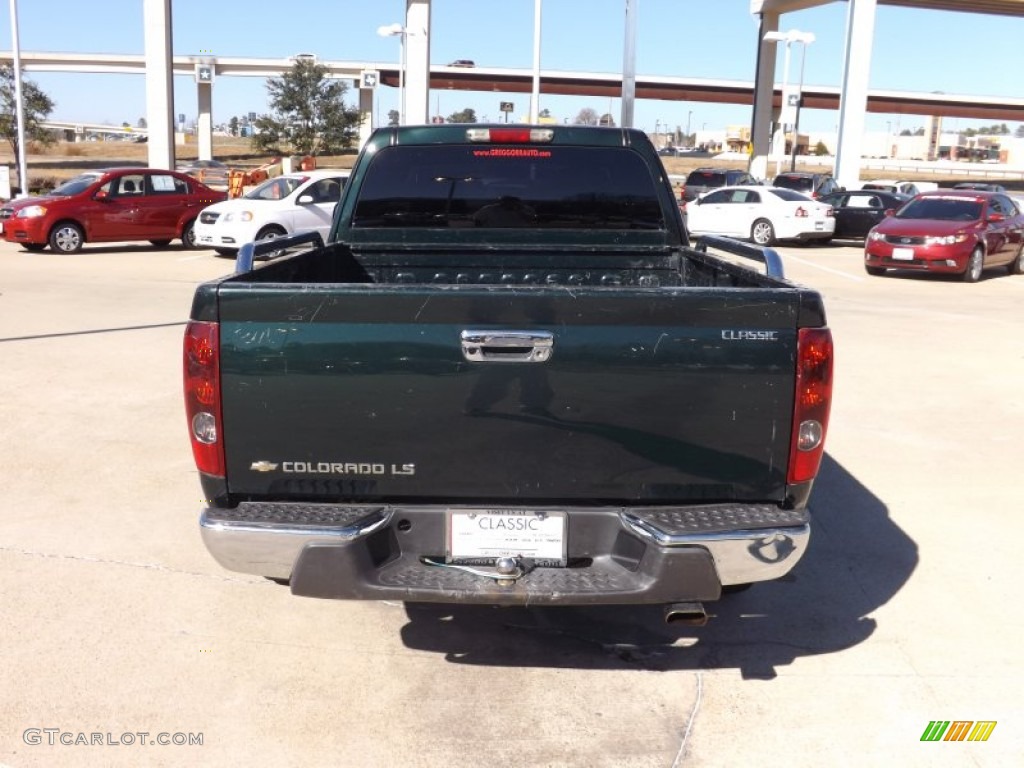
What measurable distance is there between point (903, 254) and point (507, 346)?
56.9 ft

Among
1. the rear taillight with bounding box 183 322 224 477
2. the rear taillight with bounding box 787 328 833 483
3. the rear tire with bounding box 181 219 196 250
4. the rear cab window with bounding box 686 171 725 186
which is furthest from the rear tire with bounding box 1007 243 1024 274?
the rear taillight with bounding box 183 322 224 477

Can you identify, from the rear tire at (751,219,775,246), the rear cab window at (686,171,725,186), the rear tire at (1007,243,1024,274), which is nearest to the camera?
the rear tire at (1007,243,1024,274)

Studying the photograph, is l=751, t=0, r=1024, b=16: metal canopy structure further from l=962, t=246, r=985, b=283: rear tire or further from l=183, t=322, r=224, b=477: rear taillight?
l=183, t=322, r=224, b=477: rear taillight

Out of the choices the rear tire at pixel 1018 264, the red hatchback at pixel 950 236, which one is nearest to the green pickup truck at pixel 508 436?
the red hatchback at pixel 950 236

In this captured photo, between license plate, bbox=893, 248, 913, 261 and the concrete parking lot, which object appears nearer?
the concrete parking lot

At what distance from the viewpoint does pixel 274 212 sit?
1867cm

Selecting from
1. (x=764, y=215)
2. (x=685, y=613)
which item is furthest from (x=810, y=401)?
(x=764, y=215)

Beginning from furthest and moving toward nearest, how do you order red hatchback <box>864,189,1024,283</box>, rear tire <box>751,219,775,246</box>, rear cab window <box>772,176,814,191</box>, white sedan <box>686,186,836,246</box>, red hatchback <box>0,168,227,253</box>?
rear cab window <box>772,176,814,191</box>
rear tire <box>751,219,775,246</box>
white sedan <box>686,186,836,246</box>
red hatchback <box>0,168,227,253</box>
red hatchback <box>864,189,1024,283</box>

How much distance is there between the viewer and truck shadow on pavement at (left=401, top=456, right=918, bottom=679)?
14.5 ft

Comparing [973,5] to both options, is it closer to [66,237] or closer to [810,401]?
[66,237]

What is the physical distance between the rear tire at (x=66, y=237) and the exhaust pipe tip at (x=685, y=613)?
19.0m

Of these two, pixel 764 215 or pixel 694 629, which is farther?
pixel 764 215

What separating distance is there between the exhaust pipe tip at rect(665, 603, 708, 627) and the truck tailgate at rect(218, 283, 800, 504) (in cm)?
39

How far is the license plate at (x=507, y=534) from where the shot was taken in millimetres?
3676
